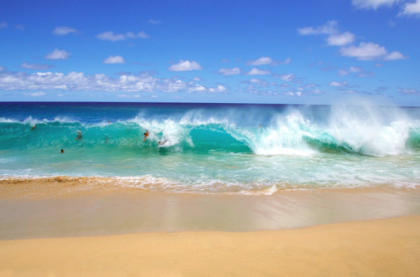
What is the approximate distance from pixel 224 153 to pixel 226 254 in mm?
8896

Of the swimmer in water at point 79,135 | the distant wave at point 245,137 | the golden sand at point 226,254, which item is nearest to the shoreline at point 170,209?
the golden sand at point 226,254

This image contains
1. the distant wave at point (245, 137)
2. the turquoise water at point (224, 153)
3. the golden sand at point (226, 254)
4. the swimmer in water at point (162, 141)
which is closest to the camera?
the golden sand at point (226, 254)

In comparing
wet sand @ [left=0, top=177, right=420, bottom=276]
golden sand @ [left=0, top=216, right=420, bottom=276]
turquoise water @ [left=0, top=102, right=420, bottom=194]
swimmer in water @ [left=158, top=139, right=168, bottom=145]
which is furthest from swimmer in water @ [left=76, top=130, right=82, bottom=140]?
golden sand @ [left=0, top=216, right=420, bottom=276]

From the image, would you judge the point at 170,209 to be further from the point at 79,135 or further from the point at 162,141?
the point at 79,135

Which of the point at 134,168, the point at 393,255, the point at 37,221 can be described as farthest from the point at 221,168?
the point at 393,255

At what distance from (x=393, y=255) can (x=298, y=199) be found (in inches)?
99.6

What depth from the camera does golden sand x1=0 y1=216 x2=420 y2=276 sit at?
285 centimetres

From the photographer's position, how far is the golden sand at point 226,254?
2852 millimetres

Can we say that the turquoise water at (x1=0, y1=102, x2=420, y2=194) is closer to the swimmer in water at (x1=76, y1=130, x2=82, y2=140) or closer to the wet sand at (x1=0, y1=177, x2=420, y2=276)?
the swimmer in water at (x1=76, y1=130, x2=82, y2=140)

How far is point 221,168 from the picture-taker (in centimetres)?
891

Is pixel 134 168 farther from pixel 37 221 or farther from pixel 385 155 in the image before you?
pixel 385 155

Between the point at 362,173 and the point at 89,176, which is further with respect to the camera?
the point at 362,173

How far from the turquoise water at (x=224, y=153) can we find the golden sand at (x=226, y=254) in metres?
2.55

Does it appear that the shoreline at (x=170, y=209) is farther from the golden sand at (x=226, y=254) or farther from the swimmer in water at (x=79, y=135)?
the swimmer in water at (x=79, y=135)
